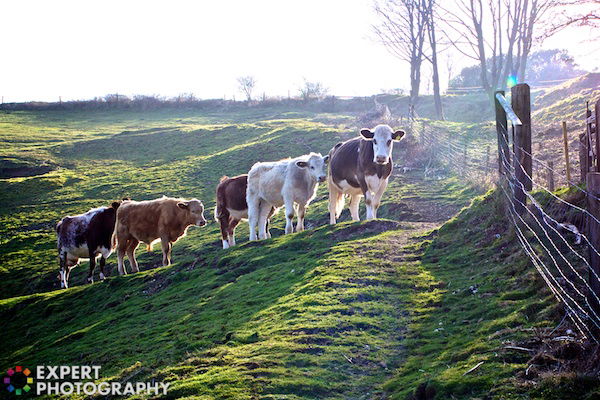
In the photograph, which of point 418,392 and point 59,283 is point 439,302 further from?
point 59,283

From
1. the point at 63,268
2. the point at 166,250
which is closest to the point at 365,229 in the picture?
the point at 166,250

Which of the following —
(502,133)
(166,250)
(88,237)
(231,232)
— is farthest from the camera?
(231,232)

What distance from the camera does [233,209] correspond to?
1969 centimetres

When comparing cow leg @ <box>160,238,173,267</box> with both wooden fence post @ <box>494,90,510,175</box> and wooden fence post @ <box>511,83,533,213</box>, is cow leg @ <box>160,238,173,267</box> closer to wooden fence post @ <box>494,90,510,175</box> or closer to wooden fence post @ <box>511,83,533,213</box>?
wooden fence post @ <box>494,90,510,175</box>

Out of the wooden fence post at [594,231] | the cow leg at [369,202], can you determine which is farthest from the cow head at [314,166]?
the wooden fence post at [594,231]

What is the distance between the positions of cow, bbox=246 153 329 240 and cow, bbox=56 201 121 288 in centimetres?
470

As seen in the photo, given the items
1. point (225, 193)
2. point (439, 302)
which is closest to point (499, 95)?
point (439, 302)

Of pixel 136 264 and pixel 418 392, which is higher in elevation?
pixel 418 392

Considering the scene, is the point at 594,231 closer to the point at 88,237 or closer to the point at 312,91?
the point at 88,237

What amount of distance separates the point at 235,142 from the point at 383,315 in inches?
1438

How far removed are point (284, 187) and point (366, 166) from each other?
9.44 ft

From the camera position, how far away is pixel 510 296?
26.7 feet

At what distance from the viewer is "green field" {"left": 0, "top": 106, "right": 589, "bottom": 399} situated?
711 cm

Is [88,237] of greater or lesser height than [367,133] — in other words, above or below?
below
